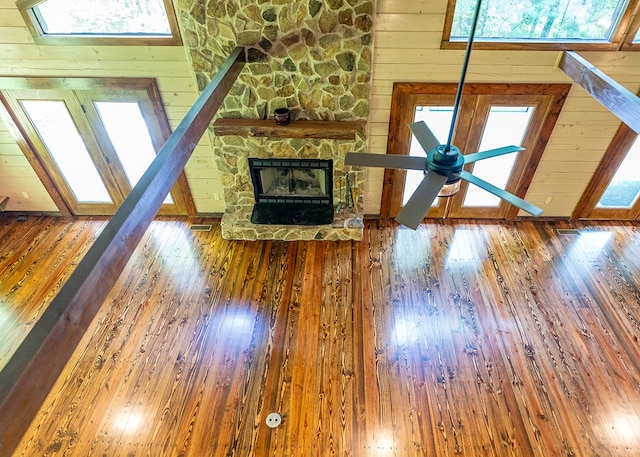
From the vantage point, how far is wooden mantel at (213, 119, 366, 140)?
3984 mm

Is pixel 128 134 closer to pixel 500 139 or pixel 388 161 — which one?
pixel 388 161

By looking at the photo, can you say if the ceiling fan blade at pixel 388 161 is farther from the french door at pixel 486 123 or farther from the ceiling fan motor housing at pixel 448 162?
the french door at pixel 486 123

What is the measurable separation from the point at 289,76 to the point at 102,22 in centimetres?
190

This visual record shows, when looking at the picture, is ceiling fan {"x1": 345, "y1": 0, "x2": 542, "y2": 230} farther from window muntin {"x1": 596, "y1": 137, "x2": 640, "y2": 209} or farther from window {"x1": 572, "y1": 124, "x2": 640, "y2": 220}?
window muntin {"x1": 596, "y1": 137, "x2": 640, "y2": 209}

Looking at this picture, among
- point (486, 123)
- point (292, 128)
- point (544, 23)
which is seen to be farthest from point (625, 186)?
point (292, 128)

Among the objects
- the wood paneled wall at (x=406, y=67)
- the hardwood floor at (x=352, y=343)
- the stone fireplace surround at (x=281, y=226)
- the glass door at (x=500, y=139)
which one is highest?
Result: the wood paneled wall at (x=406, y=67)

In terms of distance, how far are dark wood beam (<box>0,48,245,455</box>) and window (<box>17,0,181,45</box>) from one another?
7.78 feet

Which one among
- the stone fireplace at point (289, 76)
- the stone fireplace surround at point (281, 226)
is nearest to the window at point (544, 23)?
the stone fireplace at point (289, 76)

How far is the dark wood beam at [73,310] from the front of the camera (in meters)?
1.03

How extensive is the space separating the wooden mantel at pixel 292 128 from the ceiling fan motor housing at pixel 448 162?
2.26 m

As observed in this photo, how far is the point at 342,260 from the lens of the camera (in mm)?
4523

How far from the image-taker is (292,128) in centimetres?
399

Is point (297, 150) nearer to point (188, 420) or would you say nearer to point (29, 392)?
point (188, 420)

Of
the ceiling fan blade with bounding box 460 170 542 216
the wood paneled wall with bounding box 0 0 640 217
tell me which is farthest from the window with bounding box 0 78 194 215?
the ceiling fan blade with bounding box 460 170 542 216
